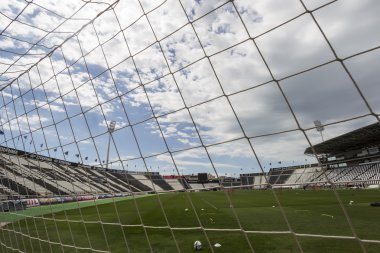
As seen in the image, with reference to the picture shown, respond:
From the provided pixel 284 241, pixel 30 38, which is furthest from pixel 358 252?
pixel 30 38

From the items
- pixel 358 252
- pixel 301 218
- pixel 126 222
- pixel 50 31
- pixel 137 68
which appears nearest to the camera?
pixel 137 68

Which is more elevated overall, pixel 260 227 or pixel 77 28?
pixel 77 28

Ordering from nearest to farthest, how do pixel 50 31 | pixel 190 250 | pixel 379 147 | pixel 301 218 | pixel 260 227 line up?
1. pixel 50 31
2. pixel 190 250
3. pixel 260 227
4. pixel 301 218
5. pixel 379 147

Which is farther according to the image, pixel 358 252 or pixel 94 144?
pixel 358 252

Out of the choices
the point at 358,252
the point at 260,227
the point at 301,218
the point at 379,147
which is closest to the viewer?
the point at 358,252

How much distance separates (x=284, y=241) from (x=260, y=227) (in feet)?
7.22

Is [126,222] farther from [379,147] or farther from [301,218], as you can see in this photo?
[379,147]

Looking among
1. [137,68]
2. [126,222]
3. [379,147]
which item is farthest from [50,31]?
[379,147]

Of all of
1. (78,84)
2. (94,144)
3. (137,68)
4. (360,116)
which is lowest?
(360,116)

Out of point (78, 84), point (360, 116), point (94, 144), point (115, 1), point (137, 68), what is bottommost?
point (360, 116)

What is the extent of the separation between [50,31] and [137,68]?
4.54 feet

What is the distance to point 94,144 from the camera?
13.2 ft

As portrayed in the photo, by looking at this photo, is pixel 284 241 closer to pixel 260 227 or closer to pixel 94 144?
pixel 260 227

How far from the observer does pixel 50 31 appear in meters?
3.93
